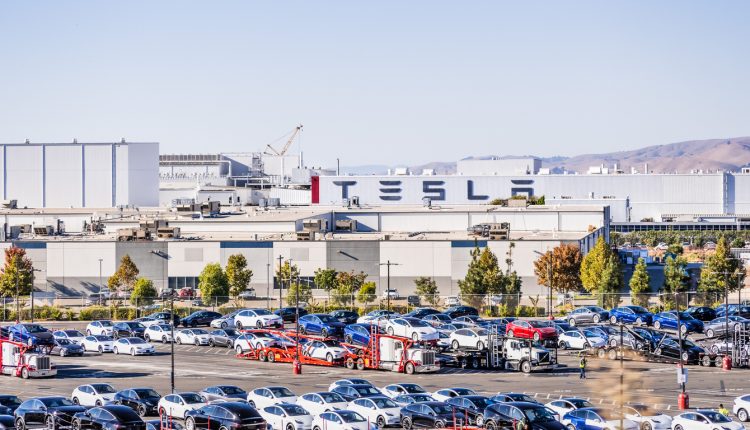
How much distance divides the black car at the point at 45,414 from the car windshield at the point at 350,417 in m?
8.91

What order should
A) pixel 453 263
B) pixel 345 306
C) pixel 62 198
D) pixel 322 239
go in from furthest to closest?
pixel 62 198 → pixel 322 239 → pixel 453 263 → pixel 345 306

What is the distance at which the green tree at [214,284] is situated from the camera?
91.9 metres

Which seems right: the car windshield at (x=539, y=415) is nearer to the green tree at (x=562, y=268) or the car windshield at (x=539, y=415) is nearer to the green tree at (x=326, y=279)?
the green tree at (x=562, y=268)

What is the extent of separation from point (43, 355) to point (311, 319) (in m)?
16.2

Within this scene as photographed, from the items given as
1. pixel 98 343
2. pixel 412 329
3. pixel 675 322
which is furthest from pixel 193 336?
pixel 675 322

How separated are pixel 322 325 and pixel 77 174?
97717mm

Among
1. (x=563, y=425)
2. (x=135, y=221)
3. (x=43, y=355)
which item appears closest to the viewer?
(x=563, y=425)

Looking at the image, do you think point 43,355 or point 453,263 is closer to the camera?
point 43,355

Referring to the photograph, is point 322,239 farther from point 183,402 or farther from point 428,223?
point 183,402

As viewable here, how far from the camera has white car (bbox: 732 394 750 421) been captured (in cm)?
4428

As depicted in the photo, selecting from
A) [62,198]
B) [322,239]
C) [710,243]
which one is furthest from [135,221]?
[710,243]

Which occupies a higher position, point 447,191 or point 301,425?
point 447,191

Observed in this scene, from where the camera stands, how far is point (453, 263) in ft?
318

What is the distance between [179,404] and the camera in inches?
1711
